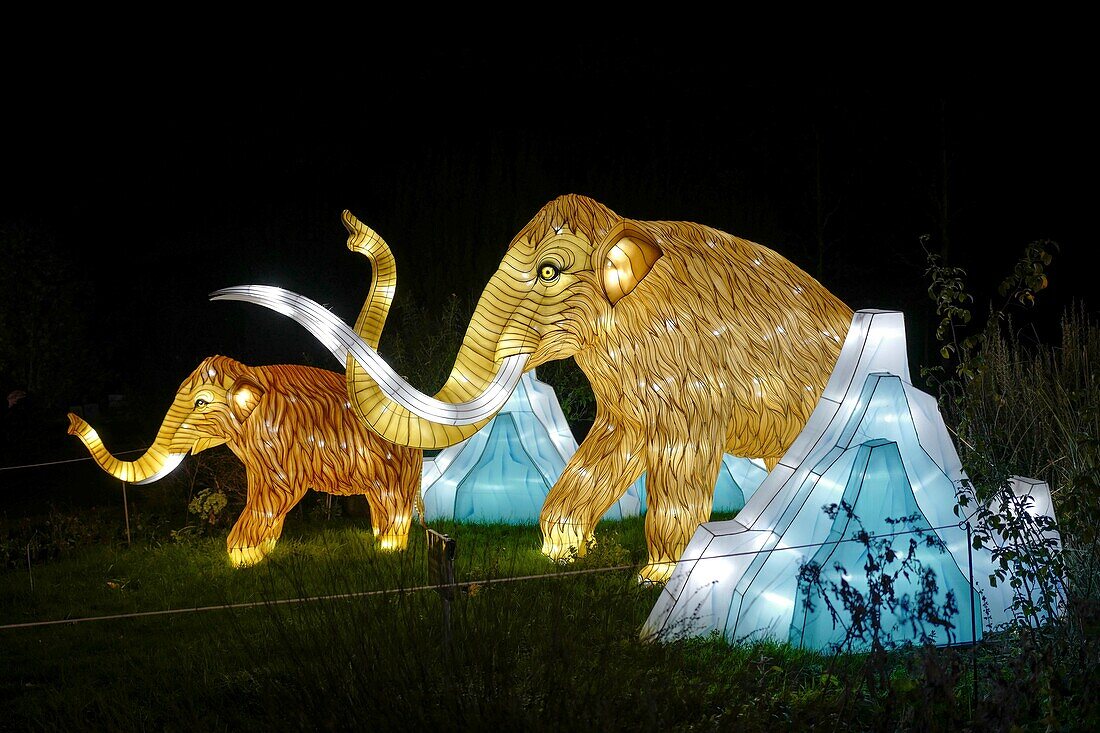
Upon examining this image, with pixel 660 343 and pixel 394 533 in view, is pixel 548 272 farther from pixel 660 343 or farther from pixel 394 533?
pixel 394 533

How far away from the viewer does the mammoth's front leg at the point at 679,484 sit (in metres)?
5.76

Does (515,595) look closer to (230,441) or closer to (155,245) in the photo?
(230,441)

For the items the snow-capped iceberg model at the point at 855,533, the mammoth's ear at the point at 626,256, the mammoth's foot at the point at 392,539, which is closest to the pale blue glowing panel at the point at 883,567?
the snow-capped iceberg model at the point at 855,533

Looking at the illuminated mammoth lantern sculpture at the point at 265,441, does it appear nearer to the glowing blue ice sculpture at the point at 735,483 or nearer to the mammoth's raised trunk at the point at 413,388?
the mammoth's raised trunk at the point at 413,388

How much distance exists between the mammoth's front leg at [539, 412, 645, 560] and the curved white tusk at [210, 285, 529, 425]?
3.66ft

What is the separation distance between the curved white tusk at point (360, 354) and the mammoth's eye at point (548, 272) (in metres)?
0.76

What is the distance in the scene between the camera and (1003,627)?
480cm

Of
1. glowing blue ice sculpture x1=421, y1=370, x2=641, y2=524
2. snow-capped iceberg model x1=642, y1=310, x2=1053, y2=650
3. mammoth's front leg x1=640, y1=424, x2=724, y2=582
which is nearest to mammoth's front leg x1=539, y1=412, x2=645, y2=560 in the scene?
mammoth's front leg x1=640, y1=424, x2=724, y2=582

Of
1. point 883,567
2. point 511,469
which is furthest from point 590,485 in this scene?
point 883,567

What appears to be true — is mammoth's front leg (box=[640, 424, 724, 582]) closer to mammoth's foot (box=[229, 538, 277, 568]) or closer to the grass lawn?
the grass lawn

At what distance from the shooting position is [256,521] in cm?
664

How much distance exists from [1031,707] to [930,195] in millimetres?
12274

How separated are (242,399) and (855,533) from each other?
12.9ft

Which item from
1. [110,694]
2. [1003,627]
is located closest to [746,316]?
[1003,627]
